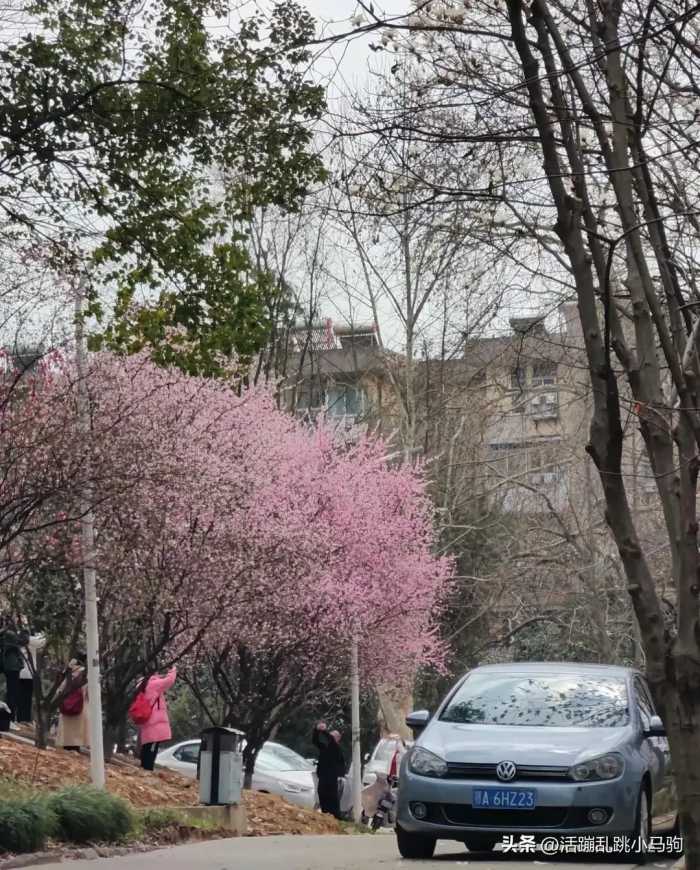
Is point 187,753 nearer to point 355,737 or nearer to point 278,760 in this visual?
point 278,760

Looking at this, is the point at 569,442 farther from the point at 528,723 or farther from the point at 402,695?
the point at 528,723

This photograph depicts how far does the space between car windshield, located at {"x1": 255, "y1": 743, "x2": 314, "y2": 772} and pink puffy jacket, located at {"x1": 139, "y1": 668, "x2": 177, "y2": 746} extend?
23.5 feet

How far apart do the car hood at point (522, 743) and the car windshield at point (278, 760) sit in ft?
60.1

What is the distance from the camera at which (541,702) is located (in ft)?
40.5

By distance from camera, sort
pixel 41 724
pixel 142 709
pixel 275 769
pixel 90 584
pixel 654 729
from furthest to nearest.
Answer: pixel 275 769, pixel 142 709, pixel 41 724, pixel 90 584, pixel 654 729

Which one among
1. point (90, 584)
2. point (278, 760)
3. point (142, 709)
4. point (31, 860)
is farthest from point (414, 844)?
point (278, 760)

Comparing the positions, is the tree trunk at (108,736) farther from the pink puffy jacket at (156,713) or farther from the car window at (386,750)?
the car window at (386,750)

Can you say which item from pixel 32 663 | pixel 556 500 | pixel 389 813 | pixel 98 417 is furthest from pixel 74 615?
pixel 556 500

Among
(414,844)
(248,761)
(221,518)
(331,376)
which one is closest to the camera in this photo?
(414,844)

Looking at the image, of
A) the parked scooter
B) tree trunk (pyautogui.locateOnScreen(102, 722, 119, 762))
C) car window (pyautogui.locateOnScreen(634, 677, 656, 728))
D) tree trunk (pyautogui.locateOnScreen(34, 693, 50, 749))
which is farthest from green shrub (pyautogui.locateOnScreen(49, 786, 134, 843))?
the parked scooter

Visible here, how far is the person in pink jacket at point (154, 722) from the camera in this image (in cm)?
2245

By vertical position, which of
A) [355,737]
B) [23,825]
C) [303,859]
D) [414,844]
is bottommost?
[355,737]

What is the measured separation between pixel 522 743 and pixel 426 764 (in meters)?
0.68

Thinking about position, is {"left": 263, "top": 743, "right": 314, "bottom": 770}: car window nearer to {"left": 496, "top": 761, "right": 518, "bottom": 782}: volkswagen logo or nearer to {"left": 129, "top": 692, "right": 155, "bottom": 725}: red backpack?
{"left": 129, "top": 692, "right": 155, "bottom": 725}: red backpack
